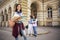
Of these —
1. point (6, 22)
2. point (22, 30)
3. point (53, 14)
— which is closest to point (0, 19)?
point (6, 22)

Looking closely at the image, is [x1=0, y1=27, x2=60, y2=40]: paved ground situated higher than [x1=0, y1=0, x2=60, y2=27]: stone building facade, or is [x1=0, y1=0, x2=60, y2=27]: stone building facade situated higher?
[x1=0, y1=0, x2=60, y2=27]: stone building facade

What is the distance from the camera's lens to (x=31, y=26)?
114 cm

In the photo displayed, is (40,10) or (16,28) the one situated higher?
(40,10)

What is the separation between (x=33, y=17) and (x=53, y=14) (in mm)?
129

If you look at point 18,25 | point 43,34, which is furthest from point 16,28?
point 43,34

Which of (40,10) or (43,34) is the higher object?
(40,10)

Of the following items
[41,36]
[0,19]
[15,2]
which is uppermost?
[15,2]

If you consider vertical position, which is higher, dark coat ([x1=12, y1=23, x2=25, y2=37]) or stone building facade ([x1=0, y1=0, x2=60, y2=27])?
stone building facade ([x1=0, y1=0, x2=60, y2=27])

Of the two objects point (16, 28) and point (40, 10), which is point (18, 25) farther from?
point (40, 10)

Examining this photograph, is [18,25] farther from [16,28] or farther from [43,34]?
[43,34]

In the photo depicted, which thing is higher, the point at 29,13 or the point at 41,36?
the point at 29,13

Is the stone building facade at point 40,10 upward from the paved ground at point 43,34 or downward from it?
upward

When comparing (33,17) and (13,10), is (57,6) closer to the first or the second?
(33,17)

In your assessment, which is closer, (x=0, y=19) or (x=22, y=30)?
(x=22, y=30)
